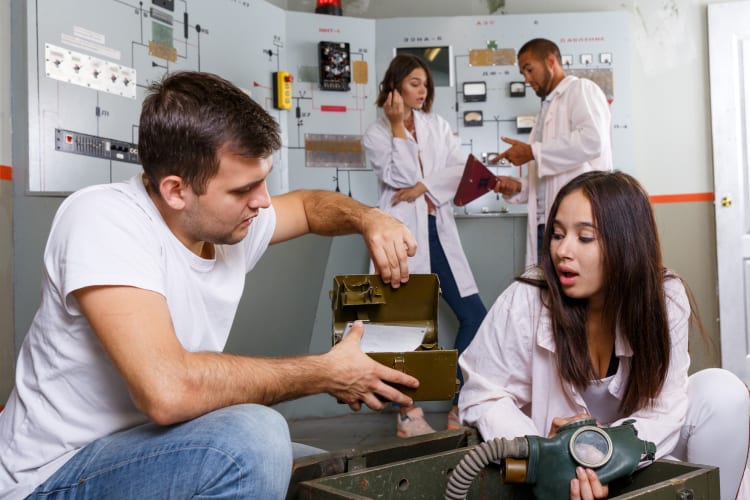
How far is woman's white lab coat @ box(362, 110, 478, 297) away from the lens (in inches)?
Result: 136

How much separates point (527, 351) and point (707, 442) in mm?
417

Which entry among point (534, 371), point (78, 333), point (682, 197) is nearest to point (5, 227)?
point (78, 333)

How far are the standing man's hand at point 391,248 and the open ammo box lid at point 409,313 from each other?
4cm

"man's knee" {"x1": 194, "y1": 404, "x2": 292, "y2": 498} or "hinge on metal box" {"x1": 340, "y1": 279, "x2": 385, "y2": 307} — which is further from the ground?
"hinge on metal box" {"x1": 340, "y1": 279, "x2": 385, "y2": 307}

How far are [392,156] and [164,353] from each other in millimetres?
2433

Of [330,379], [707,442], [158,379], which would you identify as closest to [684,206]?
[707,442]

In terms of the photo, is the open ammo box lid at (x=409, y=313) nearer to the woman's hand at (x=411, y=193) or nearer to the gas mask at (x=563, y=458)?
the gas mask at (x=563, y=458)

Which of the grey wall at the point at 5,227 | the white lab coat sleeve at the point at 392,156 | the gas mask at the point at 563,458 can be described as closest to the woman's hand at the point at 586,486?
the gas mask at the point at 563,458

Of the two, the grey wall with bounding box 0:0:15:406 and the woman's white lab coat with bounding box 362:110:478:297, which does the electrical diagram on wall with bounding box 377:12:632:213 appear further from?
the grey wall with bounding box 0:0:15:406

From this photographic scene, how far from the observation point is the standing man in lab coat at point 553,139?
10.7 feet

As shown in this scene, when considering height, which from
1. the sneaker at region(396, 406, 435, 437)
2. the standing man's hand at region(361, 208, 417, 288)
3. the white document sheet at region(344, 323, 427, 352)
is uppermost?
the standing man's hand at region(361, 208, 417, 288)

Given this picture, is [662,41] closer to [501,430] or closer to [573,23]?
[573,23]

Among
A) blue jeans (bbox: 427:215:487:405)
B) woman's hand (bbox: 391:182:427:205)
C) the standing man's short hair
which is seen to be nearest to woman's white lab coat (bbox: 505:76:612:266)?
the standing man's short hair

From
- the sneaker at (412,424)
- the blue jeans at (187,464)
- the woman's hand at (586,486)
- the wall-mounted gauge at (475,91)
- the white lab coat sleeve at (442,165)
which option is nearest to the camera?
the blue jeans at (187,464)
